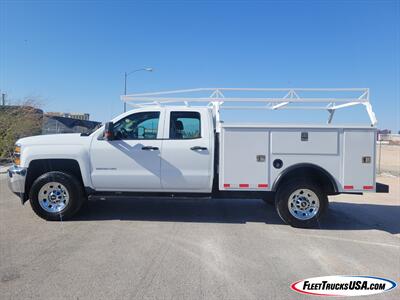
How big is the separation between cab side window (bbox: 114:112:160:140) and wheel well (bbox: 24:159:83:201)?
3.31 ft

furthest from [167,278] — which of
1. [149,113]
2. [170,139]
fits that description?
[149,113]

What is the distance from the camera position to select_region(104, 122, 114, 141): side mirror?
5.63 m

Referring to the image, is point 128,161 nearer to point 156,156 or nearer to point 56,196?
point 156,156

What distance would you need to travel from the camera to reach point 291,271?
401 cm

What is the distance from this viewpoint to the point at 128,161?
5.82m

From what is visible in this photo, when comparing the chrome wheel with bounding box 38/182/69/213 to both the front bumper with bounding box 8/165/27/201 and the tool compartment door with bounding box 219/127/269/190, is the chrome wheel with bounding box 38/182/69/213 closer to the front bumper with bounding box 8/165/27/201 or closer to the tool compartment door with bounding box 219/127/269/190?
the front bumper with bounding box 8/165/27/201

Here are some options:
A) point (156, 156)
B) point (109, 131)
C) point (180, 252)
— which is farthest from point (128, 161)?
point (180, 252)

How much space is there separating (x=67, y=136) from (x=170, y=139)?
1.92 m

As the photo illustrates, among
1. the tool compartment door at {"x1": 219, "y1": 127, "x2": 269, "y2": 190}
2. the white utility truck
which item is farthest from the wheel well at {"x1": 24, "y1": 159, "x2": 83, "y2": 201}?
the tool compartment door at {"x1": 219, "y1": 127, "x2": 269, "y2": 190}

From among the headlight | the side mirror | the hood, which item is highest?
the side mirror

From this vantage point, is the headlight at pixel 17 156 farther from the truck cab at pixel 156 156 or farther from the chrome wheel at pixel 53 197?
the truck cab at pixel 156 156

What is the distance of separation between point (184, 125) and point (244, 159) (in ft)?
4.12

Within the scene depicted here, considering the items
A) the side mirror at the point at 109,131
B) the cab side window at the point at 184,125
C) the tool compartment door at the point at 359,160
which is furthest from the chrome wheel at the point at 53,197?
the tool compartment door at the point at 359,160

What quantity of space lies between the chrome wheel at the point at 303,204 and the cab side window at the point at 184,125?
2.03 meters
